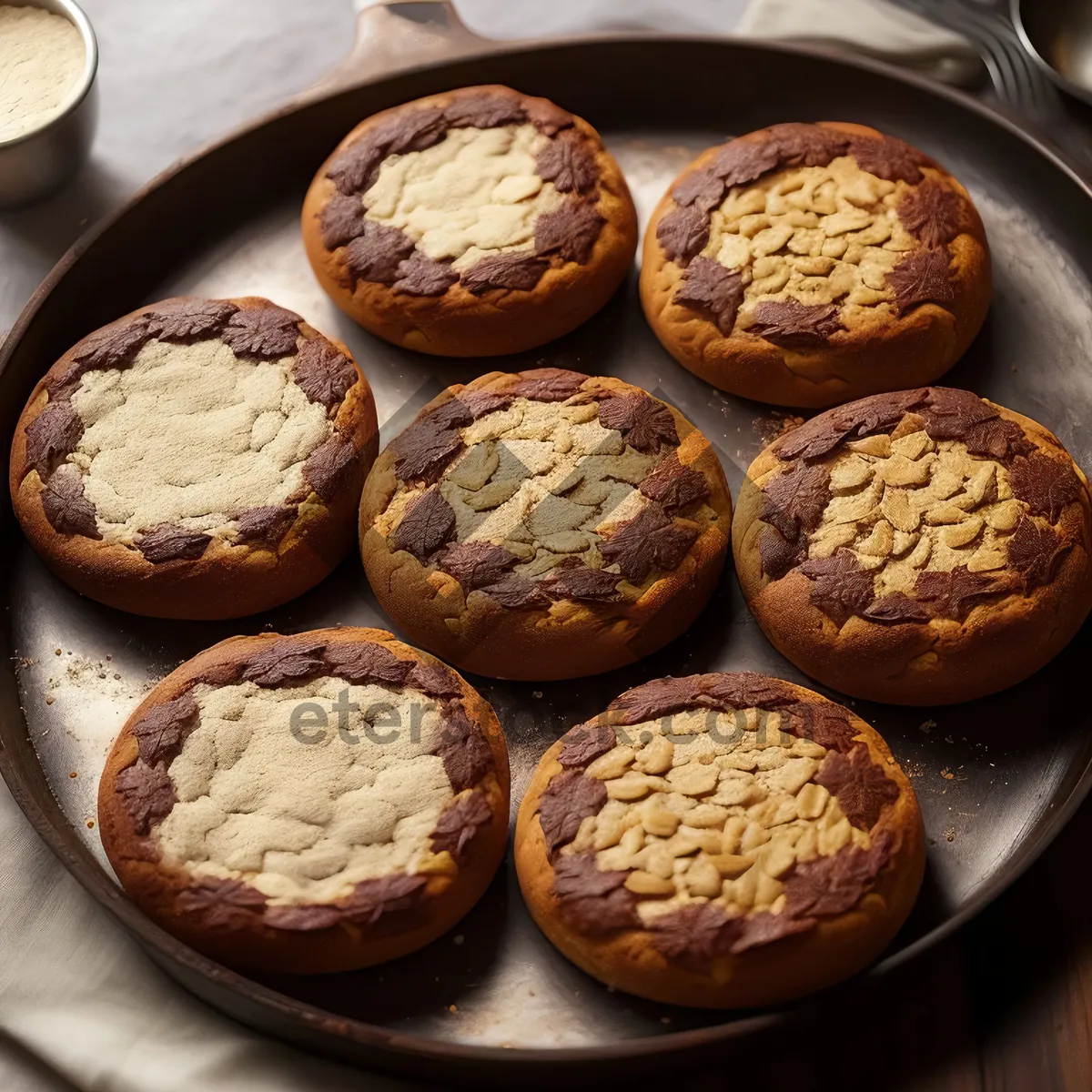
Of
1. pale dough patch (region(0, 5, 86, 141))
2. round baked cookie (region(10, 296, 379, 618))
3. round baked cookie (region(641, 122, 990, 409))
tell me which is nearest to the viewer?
round baked cookie (region(10, 296, 379, 618))

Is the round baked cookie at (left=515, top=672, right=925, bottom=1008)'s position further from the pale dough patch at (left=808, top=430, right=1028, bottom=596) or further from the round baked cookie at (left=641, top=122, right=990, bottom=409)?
the round baked cookie at (left=641, top=122, right=990, bottom=409)

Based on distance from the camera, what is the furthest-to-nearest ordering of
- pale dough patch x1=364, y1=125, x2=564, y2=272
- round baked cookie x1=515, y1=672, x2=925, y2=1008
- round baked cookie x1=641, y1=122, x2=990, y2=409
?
1. pale dough patch x1=364, y1=125, x2=564, y2=272
2. round baked cookie x1=641, y1=122, x2=990, y2=409
3. round baked cookie x1=515, y1=672, x2=925, y2=1008

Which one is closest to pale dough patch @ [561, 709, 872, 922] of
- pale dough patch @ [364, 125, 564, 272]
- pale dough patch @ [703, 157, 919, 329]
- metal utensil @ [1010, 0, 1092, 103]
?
pale dough patch @ [703, 157, 919, 329]

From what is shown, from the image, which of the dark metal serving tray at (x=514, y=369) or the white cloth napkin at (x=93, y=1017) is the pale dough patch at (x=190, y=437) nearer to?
the dark metal serving tray at (x=514, y=369)

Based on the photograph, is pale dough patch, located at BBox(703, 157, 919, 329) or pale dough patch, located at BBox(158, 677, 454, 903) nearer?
pale dough patch, located at BBox(158, 677, 454, 903)

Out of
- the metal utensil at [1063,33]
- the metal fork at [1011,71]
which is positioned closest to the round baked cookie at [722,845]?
the metal fork at [1011,71]

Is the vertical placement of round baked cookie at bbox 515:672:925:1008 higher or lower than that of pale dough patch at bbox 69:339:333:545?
lower
